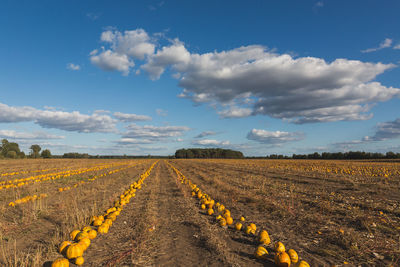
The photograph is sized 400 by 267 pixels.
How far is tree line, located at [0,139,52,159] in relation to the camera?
96.3 metres

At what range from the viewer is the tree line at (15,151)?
9631 centimetres

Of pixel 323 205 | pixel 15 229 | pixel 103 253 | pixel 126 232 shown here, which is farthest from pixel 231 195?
pixel 15 229

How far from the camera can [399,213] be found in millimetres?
7867

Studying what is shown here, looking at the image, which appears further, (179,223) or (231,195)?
(231,195)

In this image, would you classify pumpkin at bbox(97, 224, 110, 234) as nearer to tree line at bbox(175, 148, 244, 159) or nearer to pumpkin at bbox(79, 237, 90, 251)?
pumpkin at bbox(79, 237, 90, 251)

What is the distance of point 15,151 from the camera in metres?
104

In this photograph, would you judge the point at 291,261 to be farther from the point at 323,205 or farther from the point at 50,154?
the point at 50,154

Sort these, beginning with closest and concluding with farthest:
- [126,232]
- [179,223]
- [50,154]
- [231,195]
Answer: [126,232], [179,223], [231,195], [50,154]

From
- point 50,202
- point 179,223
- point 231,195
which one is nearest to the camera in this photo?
point 179,223

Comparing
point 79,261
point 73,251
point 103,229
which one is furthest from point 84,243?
point 103,229

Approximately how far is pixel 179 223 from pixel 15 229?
5.15m

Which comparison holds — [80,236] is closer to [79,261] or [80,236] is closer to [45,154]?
[79,261]

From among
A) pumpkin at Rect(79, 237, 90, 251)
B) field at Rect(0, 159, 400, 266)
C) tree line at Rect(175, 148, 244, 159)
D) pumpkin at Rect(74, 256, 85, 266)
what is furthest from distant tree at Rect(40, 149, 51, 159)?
pumpkin at Rect(74, 256, 85, 266)

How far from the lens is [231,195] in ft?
38.0
